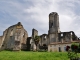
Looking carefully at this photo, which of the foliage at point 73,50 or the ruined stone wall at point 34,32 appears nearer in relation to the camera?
the foliage at point 73,50

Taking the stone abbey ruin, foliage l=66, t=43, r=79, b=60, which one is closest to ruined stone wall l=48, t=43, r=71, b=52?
the stone abbey ruin

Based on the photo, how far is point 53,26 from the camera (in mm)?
57625

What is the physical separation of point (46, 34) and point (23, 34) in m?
9.76

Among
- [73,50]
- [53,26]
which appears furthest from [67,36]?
[73,50]

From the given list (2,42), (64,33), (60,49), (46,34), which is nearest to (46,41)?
(46,34)

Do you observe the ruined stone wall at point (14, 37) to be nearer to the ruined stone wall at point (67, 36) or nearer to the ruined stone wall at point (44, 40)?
the ruined stone wall at point (44, 40)

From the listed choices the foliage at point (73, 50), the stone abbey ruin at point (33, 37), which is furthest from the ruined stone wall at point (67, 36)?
the foliage at point (73, 50)

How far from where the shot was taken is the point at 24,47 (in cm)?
5175

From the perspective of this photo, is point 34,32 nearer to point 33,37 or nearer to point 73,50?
point 33,37

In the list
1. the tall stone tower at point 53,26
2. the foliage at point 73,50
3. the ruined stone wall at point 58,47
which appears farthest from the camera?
the tall stone tower at point 53,26

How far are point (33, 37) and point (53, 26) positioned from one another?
1080 cm

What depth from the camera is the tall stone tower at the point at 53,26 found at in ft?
179

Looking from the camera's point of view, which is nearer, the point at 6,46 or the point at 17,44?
the point at 17,44

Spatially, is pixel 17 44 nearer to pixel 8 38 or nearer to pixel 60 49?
pixel 8 38
